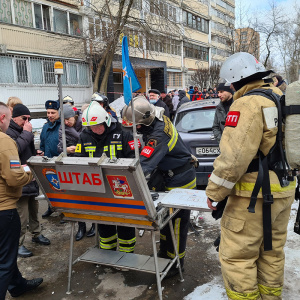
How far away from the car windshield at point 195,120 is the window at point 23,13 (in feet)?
43.3

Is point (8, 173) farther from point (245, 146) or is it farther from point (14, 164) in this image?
point (245, 146)

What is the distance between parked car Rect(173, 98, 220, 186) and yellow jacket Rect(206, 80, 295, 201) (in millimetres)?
3187

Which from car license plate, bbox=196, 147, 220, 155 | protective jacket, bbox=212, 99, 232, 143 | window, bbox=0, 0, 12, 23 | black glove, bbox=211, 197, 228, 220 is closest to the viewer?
black glove, bbox=211, 197, 228, 220

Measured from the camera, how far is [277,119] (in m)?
2.17

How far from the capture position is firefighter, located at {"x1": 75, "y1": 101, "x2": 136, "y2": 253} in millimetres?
3082

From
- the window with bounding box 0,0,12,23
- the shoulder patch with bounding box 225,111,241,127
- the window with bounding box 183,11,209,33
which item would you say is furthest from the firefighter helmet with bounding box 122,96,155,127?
the window with bounding box 183,11,209,33

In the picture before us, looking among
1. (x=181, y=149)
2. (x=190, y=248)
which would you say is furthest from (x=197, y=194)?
(x=190, y=248)

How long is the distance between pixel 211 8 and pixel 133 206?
41.9 metres

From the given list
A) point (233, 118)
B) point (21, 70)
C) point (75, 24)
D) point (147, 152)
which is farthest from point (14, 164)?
point (75, 24)

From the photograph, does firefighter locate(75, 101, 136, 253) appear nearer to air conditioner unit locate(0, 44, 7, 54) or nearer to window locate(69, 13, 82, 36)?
air conditioner unit locate(0, 44, 7, 54)

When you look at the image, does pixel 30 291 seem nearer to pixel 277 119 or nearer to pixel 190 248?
pixel 190 248

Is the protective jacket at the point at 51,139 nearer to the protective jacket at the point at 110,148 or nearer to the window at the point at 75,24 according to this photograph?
the protective jacket at the point at 110,148

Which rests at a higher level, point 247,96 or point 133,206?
point 247,96

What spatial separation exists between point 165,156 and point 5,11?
15.3 meters
